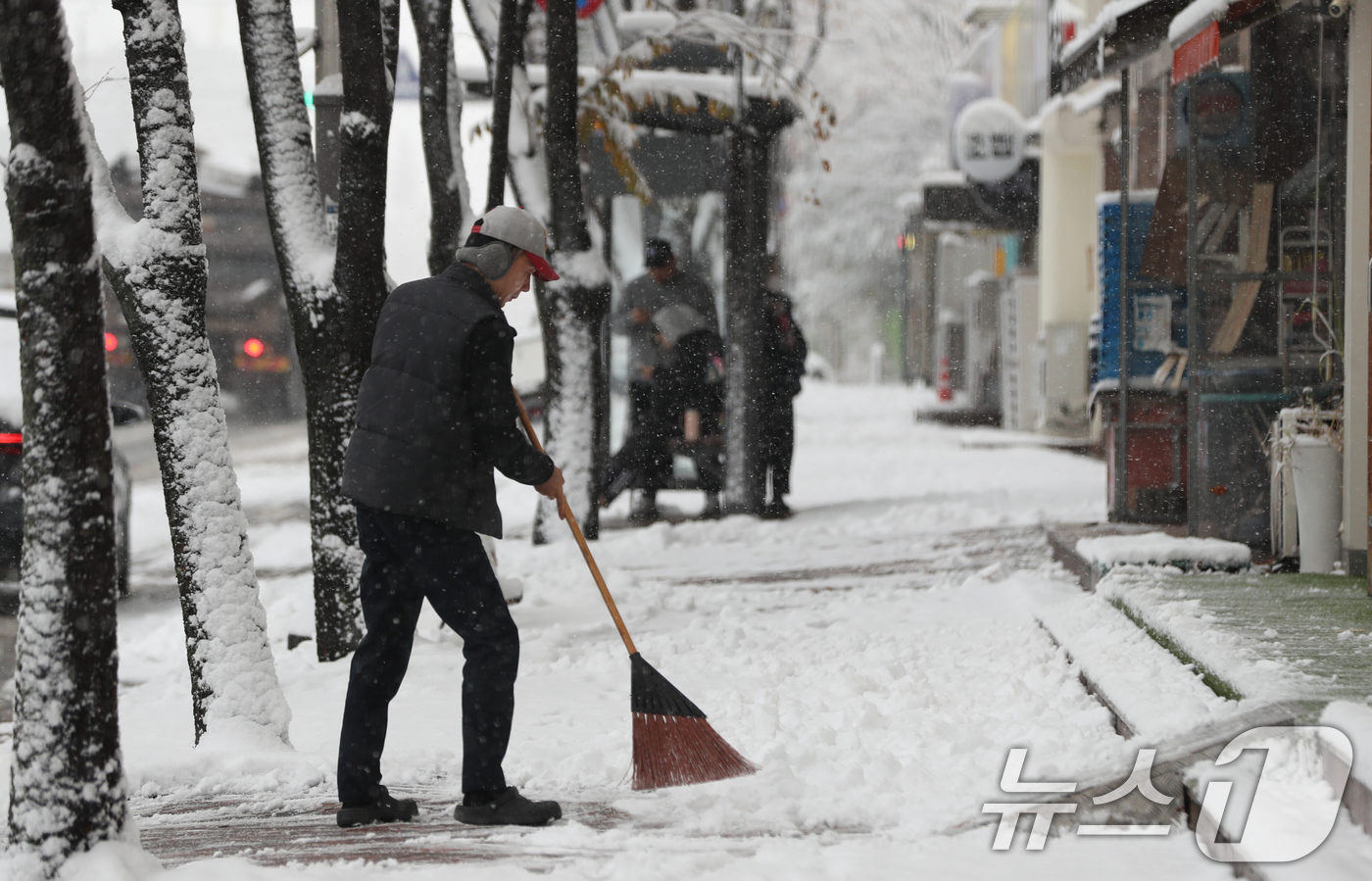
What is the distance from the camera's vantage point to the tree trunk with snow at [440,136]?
7762 mm

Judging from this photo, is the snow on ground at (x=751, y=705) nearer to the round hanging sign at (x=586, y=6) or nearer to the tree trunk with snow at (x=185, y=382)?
the tree trunk with snow at (x=185, y=382)

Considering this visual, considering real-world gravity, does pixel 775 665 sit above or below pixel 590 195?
below

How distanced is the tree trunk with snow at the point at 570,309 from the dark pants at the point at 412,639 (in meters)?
5.64

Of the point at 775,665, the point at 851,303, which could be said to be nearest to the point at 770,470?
the point at 775,665

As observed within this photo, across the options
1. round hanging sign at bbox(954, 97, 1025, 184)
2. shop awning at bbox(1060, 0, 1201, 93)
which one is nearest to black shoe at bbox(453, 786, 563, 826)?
shop awning at bbox(1060, 0, 1201, 93)

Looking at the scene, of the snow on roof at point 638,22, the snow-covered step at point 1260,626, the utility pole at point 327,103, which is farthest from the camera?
the snow on roof at point 638,22

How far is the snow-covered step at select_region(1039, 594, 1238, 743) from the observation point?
419cm

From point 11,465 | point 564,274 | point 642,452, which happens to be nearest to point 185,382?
point 11,465

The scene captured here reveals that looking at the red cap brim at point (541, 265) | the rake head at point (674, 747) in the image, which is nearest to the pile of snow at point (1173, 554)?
the rake head at point (674, 747)

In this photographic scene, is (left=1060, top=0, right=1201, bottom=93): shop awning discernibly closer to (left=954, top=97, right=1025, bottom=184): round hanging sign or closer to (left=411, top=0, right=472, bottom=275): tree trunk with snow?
(left=411, top=0, right=472, bottom=275): tree trunk with snow

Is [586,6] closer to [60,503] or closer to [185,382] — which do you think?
[185,382]

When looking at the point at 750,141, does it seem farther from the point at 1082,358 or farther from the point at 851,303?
the point at 851,303

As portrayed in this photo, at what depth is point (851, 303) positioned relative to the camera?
49.5 meters

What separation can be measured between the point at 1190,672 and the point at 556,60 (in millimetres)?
6120
